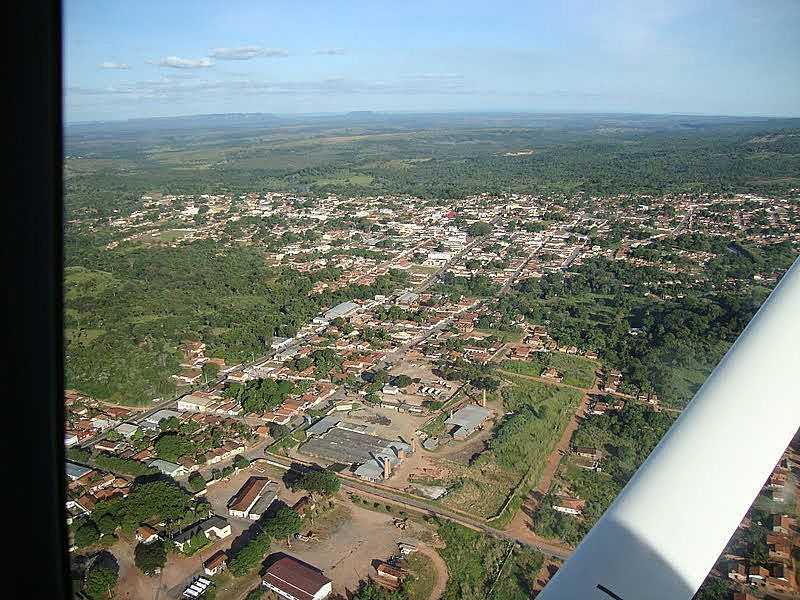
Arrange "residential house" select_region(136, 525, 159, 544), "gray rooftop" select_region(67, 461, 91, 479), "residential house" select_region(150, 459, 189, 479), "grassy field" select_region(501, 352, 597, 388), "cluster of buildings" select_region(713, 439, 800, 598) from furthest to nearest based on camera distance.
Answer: "grassy field" select_region(501, 352, 597, 388) < "residential house" select_region(150, 459, 189, 479) < "gray rooftop" select_region(67, 461, 91, 479) < "residential house" select_region(136, 525, 159, 544) < "cluster of buildings" select_region(713, 439, 800, 598)

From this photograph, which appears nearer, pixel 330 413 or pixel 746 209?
pixel 330 413

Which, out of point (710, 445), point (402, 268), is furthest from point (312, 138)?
point (710, 445)

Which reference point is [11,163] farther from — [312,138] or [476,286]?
[312,138]

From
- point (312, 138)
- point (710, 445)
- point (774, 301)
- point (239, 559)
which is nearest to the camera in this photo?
point (710, 445)

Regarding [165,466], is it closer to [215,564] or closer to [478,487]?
[215,564]

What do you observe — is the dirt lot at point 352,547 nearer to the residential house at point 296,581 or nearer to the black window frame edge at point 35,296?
the residential house at point 296,581

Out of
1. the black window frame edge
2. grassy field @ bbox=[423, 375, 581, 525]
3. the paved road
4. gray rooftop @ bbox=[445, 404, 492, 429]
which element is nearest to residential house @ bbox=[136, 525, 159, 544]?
the paved road

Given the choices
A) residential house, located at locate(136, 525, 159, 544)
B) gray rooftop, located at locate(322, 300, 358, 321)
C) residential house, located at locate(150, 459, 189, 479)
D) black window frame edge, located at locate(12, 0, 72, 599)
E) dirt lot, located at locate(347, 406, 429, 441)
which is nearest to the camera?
black window frame edge, located at locate(12, 0, 72, 599)

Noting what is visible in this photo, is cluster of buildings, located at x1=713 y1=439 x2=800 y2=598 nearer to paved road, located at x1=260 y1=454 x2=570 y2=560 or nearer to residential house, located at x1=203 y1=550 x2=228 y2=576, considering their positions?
paved road, located at x1=260 y1=454 x2=570 y2=560
